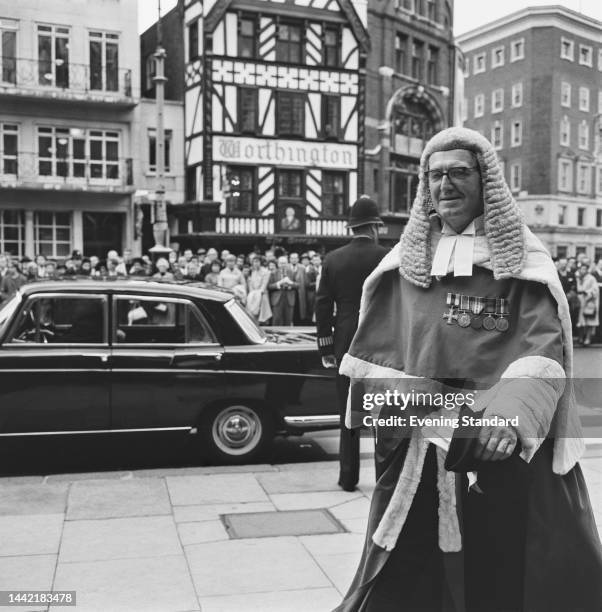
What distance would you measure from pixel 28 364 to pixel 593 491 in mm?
4405

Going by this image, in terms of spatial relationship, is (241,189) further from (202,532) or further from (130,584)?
(130,584)

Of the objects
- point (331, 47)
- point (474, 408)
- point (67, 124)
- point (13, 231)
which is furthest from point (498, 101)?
point (474, 408)

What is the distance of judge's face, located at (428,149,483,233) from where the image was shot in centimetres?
273

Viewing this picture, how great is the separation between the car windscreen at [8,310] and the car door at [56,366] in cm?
4

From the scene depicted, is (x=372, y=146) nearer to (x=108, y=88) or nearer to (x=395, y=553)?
(x=108, y=88)

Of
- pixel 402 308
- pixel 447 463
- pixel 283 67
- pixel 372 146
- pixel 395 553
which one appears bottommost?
pixel 395 553

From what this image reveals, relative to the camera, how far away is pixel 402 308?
9.42 ft

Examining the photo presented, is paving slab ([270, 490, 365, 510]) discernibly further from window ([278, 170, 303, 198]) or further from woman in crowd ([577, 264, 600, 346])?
window ([278, 170, 303, 198])

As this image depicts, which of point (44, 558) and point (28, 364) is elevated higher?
point (28, 364)

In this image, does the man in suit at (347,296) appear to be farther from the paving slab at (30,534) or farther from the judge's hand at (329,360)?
the paving slab at (30,534)

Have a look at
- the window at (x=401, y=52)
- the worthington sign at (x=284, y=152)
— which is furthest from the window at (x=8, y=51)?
the window at (x=401, y=52)

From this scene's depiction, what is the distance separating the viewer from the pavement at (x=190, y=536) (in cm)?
409

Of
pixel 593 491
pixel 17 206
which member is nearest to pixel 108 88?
pixel 17 206

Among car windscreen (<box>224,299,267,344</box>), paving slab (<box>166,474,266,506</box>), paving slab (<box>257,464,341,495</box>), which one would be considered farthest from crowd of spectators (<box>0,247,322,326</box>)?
paving slab (<box>166,474,266,506</box>)
